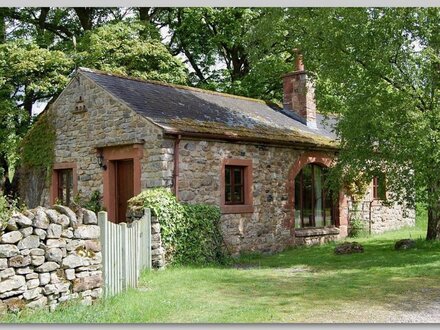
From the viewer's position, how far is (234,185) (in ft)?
43.4

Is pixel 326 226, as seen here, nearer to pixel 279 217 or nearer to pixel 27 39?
pixel 279 217

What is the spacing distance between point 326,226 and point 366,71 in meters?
5.66

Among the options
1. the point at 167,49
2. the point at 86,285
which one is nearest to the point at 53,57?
the point at 167,49

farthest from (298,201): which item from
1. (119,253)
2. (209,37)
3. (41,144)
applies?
(119,253)

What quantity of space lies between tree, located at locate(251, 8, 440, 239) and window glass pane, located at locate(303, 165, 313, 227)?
2.86 metres

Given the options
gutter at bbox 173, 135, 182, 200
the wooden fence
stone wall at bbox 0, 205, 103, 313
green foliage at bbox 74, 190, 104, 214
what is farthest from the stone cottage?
stone wall at bbox 0, 205, 103, 313

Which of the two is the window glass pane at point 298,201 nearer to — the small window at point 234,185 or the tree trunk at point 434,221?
the small window at point 234,185

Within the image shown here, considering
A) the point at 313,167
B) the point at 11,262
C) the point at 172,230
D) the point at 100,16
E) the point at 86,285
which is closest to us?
the point at 11,262

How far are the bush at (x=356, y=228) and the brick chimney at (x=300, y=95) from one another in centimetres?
313

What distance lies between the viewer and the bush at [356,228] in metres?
16.7

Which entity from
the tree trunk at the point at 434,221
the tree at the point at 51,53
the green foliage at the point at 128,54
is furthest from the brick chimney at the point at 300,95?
the tree trunk at the point at 434,221

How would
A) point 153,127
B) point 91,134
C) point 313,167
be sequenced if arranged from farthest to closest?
point 313,167 → point 91,134 → point 153,127

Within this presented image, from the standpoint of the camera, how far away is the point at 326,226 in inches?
629

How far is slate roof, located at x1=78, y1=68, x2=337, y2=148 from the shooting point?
12.5m
